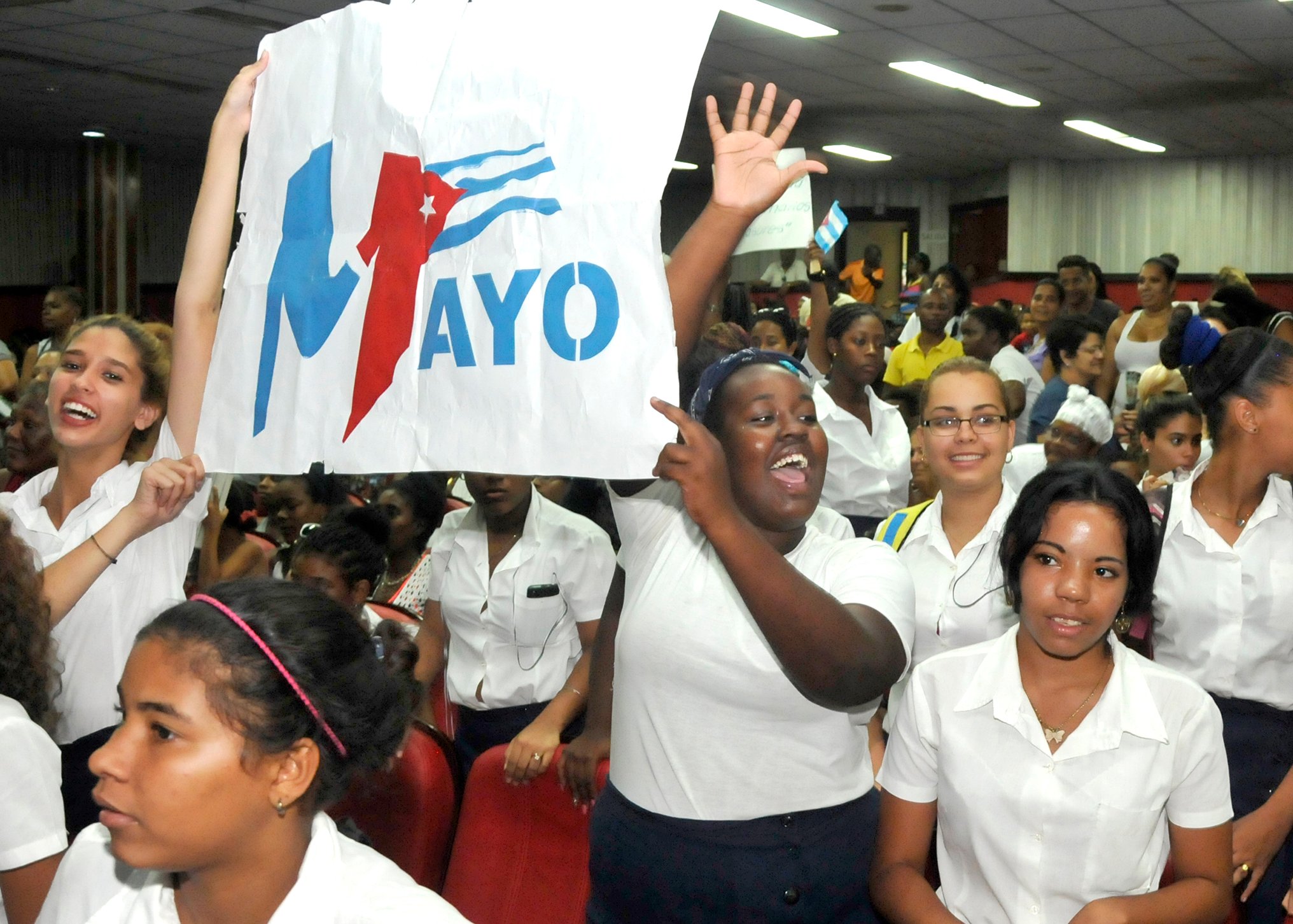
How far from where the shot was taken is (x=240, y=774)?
57.8 inches

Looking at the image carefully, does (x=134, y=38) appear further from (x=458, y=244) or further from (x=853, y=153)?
(x=458, y=244)

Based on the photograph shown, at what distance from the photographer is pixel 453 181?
72.0 inches

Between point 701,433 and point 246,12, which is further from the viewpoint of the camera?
point 246,12

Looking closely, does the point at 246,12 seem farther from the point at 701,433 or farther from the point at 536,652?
the point at 701,433

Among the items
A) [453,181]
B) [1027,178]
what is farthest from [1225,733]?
[1027,178]

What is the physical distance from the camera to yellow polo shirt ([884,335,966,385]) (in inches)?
287

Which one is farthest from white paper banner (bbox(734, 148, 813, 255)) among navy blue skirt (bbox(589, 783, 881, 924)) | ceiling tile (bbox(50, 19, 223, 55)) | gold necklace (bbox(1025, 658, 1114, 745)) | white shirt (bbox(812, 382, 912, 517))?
ceiling tile (bbox(50, 19, 223, 55))

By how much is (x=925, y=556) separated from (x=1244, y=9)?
7375mm

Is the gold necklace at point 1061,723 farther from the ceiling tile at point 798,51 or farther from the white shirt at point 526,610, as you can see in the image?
the ceiling tile at point 798,51

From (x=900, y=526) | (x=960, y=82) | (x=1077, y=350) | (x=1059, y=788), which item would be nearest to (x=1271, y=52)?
(x=960, y=82)

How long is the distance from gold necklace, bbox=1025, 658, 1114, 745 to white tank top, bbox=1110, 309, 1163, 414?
463cm

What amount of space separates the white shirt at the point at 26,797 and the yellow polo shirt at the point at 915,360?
5.78m

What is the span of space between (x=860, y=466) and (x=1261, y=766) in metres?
2.39

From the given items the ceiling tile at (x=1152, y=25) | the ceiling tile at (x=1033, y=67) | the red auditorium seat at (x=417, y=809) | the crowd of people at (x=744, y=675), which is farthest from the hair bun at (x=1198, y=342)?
the ceiling tile at (x=1033, y=67)
